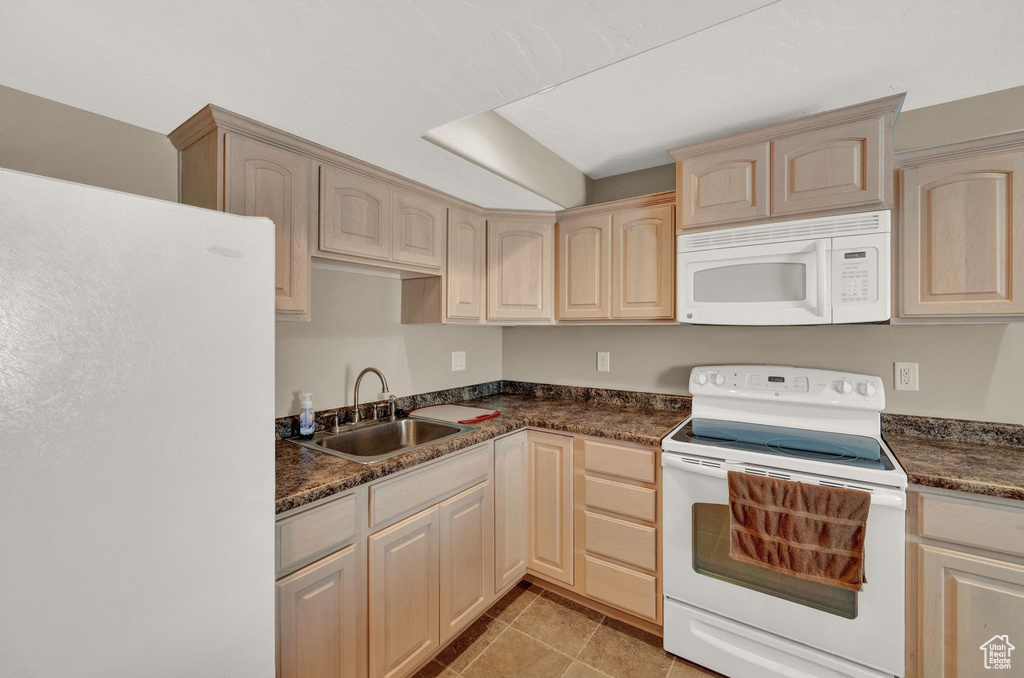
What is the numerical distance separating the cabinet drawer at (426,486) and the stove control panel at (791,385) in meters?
1.16

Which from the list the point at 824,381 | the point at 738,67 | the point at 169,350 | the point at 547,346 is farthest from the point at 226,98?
the point at 824,381

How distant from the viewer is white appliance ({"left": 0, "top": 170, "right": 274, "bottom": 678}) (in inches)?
24.9

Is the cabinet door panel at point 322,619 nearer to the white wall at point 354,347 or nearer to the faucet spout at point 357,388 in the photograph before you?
the white wall at point 354,347

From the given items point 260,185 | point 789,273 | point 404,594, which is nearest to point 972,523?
point 789,273

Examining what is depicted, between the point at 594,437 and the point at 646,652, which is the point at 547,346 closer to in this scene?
the point at 594,437

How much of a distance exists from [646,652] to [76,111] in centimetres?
285

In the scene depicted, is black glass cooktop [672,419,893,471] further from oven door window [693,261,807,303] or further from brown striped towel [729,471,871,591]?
oven door window [693,261,807,303]

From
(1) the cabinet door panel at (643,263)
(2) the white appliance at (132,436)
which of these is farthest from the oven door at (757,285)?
(2) the white appliance at (132,436)

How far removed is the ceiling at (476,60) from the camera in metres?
0.94

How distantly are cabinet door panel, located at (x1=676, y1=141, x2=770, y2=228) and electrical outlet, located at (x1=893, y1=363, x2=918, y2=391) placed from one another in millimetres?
913

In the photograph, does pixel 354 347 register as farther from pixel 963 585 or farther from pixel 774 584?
pixel 963 585

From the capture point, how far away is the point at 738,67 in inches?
59.6

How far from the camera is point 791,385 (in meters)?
1.93

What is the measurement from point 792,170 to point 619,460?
4.69ft
